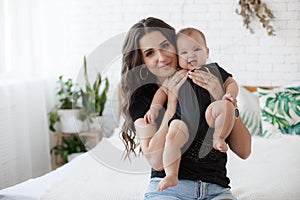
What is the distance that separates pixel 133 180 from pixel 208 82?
83 centimetres

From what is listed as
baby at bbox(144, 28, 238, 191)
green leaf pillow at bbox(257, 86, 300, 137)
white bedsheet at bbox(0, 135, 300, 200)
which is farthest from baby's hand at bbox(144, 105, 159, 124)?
green leaf pillow at bbox(257, 86, 300, 137)

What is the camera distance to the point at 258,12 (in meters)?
3.41

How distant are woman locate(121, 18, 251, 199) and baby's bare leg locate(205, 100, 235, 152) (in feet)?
0.17

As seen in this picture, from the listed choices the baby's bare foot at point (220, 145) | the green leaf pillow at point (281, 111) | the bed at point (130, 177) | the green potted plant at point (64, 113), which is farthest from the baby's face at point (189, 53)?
the green potted plant at point (64, 113)

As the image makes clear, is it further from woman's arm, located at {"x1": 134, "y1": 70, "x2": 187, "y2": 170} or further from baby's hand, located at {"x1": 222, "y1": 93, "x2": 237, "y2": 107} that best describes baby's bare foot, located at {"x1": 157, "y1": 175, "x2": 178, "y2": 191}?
baby's hand, located at {"x1": 222, "y1": 93, "x2": 237, "y2": 107}

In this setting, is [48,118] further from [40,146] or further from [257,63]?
[257,63]

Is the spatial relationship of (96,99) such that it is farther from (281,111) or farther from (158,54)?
(158,54)

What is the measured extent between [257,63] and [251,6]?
434mm

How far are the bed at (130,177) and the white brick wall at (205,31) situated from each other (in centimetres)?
86

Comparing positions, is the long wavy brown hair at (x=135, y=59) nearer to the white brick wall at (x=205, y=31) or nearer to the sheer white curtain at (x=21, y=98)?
the sheer white curtain at (x=21, y=98)

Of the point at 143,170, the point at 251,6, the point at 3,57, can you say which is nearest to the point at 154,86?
the point at 143,170

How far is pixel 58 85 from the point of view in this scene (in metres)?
3.82

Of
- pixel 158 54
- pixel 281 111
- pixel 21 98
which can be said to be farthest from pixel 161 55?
pixel 21 98

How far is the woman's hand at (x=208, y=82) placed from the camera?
1.38 meters
